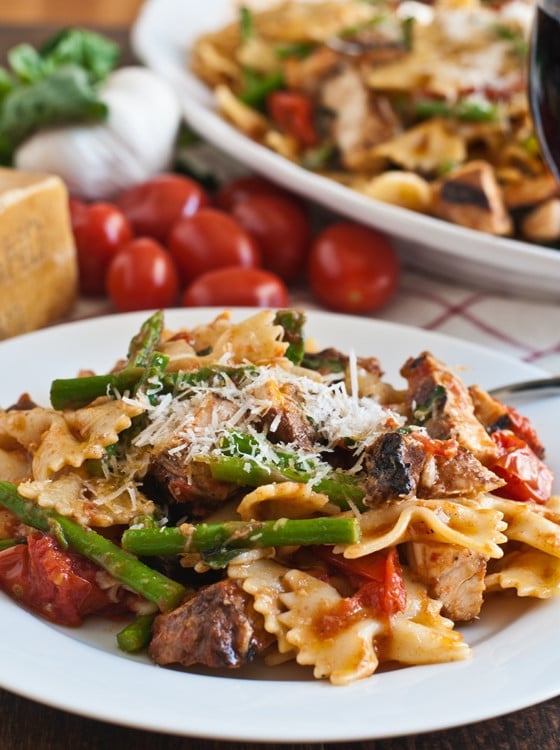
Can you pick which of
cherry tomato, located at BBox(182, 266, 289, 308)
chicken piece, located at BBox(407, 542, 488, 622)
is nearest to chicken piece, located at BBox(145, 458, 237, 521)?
chicken piece, located at BBox(407, 542, 488, 622)

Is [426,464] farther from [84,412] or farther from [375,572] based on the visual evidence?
[84,412]

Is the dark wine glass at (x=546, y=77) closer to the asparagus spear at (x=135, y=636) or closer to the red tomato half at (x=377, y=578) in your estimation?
the red tomato half at (x=377, y=578)

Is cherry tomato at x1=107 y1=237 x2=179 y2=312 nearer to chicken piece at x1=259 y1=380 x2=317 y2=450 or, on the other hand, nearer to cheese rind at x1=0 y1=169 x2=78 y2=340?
cheese rind at x1=0 y1=169 x2=78 y2=340

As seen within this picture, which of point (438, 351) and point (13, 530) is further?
point (438, 351)

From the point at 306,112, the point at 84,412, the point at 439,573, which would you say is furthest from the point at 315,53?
the point at 439,573

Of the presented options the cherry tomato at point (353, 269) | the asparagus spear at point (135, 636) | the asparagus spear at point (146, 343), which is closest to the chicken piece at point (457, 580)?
the asparagus spear at point (135, 636)

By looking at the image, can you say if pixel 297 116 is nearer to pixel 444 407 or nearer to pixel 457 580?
pixel 444 407
